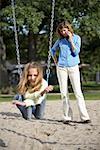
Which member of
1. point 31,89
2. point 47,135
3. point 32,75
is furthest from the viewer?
point 31,89

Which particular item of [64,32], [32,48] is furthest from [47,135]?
[32,48]

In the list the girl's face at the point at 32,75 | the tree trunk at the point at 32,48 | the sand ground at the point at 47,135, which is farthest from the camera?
the tree trunk at the point at 32,48

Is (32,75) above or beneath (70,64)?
beneath

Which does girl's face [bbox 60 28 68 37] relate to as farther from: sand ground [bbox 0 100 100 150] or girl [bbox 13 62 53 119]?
sand ground [bbox 0 100 100 150]

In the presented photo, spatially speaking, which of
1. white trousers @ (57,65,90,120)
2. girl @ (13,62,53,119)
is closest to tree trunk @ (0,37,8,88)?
girl @ (13,62,53,119)

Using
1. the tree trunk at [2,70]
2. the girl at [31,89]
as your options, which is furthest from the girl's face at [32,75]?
the tree trunk at [2,70]

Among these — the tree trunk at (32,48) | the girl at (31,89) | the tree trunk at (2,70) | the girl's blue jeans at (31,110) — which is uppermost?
the girl at (31,89)

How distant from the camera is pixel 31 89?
8531 millimetres

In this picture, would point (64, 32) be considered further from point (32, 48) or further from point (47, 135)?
point (32, 48)

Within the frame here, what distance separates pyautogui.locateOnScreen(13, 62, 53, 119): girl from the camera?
27.7 feet

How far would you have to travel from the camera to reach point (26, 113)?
8664 millimetres

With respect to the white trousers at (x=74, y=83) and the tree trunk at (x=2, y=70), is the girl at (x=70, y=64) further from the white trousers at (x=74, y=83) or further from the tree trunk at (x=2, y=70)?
the tree trunk at (x=2, y=70)

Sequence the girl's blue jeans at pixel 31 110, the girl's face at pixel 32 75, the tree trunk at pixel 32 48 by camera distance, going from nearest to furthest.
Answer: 1. the girl's face at pixel 32 75
2. the girl's blue jeans at pixel 31 110
3. the tree trunk at pixel 32 48

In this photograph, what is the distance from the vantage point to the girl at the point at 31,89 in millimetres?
8453
